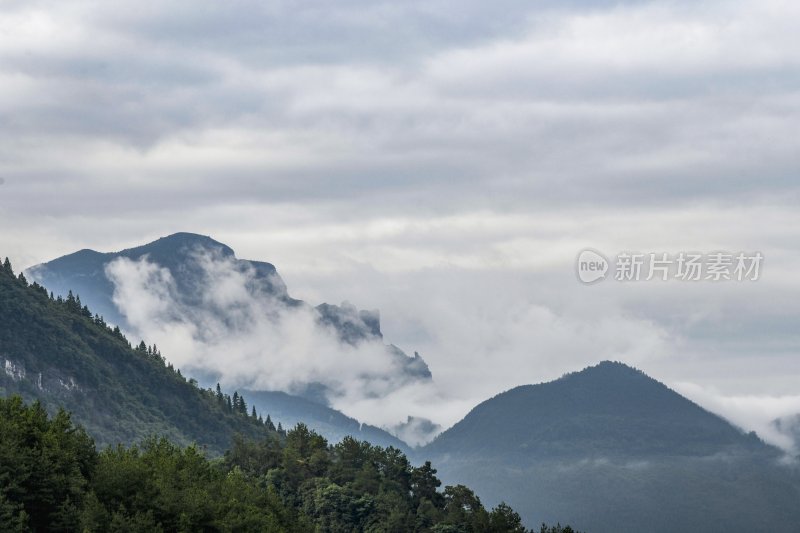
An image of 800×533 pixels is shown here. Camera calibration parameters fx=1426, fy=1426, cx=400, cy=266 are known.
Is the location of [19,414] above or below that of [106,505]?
above

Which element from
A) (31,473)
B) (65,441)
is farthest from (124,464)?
(31,473)

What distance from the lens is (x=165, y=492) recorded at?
615ft

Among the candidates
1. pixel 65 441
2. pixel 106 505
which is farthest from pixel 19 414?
pixel 106 505

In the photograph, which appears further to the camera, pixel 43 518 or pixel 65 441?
pixel 65 441

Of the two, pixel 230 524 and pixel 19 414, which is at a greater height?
pixel 19 414

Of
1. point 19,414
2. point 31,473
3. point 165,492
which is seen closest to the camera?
point 31,473

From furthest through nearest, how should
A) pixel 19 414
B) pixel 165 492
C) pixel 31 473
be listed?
pixel 19 414, pixel 165 492, pixel 31 473

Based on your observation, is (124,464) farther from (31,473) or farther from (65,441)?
(31,473)

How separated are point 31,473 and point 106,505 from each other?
13.8 meters

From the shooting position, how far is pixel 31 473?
174500mm

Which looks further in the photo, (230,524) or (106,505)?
(230,524)

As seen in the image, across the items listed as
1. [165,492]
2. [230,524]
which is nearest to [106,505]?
[165,492]

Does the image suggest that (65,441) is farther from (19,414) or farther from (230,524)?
(230,524)

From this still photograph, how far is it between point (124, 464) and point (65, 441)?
886 centimetres
